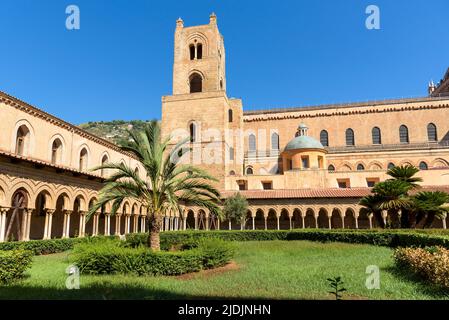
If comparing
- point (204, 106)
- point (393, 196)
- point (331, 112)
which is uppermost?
point (331, 112)

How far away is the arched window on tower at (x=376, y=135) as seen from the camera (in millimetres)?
38669

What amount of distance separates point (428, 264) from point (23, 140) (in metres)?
20.1

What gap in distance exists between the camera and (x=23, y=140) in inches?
802

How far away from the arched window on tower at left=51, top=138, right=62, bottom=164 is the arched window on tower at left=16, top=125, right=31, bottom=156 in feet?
7.41

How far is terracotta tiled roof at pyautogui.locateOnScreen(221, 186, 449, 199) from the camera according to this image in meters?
28.2

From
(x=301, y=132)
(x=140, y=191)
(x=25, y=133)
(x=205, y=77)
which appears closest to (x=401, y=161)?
(x=301, y=132)

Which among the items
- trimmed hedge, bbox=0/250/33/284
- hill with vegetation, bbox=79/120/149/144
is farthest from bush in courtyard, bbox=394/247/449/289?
hill with vegetation, bbox=79/120/149/144

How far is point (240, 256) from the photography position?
15.0 m

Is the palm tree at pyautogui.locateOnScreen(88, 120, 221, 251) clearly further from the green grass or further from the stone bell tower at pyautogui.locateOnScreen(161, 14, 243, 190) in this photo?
the stone bell tower at pyautogui.locateOnScreen(161, 14, 243, 190)

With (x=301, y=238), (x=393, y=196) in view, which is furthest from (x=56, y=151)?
(x=393, y=196)

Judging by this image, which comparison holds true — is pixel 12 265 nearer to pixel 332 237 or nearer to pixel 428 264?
pixel 428 264

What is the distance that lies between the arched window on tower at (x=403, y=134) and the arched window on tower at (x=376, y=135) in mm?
2012

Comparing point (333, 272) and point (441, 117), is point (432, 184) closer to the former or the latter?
point (441, 117)

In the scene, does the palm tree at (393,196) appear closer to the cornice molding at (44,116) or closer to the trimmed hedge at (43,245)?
the trimmed hedge at (43,245)
